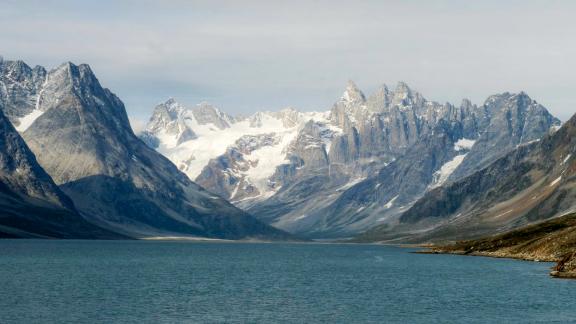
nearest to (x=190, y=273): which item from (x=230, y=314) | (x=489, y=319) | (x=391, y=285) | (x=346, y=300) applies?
(x=391, y=285)

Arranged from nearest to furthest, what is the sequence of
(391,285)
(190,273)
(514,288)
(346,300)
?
(346,300) → (514,288) → (391,285) → (190,273)

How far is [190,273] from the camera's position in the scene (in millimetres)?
185000

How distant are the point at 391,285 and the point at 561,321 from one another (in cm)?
5469

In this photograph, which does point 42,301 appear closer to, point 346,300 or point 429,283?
point 346,300

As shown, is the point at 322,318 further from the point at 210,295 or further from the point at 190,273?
the point at 190,273

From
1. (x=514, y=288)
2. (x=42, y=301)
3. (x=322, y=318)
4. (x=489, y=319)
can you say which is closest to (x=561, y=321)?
(x=489, y=319)

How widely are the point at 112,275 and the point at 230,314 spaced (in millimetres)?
68667

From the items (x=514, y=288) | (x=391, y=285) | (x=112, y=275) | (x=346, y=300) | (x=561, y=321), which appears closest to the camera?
(x=561, y=321)

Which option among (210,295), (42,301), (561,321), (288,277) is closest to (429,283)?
(288,277)

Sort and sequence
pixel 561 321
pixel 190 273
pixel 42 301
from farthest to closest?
pixel 190 273 → pixel 42 301 → pixel 561 321

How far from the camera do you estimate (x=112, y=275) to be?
17300 centimetres

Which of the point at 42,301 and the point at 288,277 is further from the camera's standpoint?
the point at 288,277

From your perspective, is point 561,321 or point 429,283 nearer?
point 561,321

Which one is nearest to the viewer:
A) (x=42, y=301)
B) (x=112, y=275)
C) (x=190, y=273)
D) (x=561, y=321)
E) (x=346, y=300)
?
(x=561, y=321)
